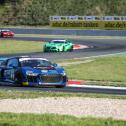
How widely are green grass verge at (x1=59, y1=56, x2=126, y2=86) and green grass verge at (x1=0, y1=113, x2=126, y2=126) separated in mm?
11936

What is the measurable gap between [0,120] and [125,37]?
55796 millimetres

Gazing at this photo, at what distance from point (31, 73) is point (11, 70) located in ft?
4.49

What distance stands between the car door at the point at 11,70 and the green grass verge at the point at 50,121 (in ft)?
31.4

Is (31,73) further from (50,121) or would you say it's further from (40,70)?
(50,121)

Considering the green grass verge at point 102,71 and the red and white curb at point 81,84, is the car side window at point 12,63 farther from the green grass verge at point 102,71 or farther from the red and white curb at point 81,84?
the green grass verge at point 102,71

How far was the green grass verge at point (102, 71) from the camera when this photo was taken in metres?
26.5

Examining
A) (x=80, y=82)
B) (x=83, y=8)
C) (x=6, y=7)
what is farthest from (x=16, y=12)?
(x=80, y=82)

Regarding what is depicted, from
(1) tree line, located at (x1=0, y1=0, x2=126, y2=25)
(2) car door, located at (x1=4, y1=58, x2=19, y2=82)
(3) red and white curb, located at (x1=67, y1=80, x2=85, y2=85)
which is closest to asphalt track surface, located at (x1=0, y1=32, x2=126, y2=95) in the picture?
(2) car door, located at (x1=4, y1=58, x2=19, y2=82)

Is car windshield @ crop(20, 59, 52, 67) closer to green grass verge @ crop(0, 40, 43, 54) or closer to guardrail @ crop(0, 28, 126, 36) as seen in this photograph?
green grass verge @ crop(0, 40, 43, 54)

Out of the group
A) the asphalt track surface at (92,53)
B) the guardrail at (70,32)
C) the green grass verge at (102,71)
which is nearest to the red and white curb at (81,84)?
the asphalt track surface at (92,53)

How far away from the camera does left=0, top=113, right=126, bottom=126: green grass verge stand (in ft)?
36.3

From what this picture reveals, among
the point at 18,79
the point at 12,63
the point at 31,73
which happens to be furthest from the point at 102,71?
the point at 31,73

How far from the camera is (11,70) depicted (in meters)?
22.0

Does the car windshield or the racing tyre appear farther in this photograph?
the car windshield
